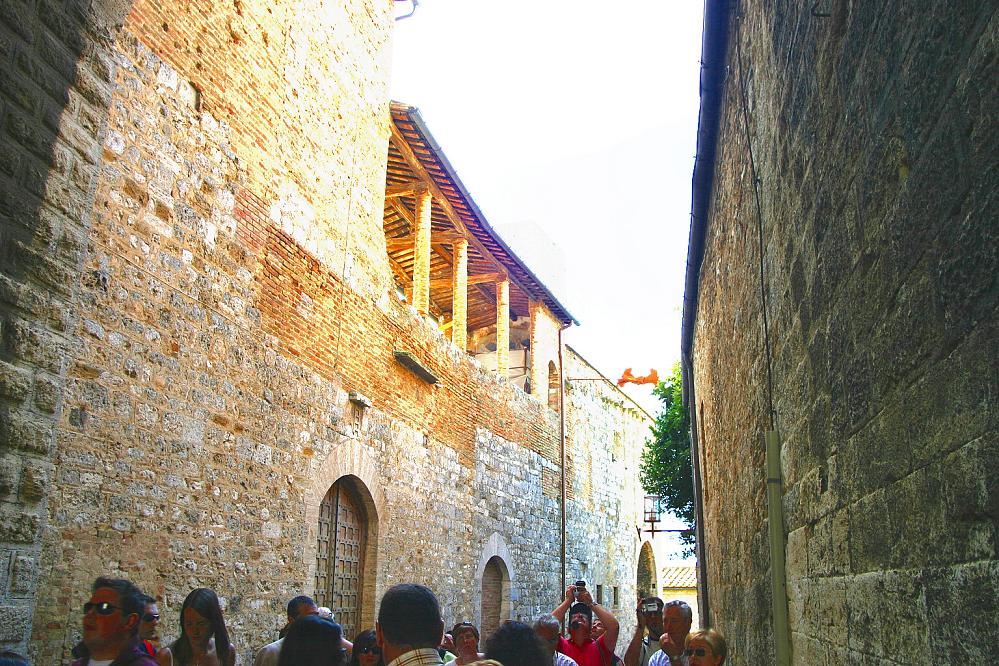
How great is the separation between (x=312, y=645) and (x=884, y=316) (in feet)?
6.60

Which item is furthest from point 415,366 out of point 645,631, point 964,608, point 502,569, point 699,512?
point 964,608

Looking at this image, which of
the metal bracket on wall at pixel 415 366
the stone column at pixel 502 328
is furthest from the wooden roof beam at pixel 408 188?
the stone column at pixel 502 328

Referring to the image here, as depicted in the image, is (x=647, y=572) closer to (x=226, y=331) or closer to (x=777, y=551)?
(x=226, y=331)

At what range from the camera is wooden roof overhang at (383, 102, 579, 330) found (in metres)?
12.3

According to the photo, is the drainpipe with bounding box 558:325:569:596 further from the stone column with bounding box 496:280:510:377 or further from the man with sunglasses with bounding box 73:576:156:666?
the man with sunglasses with bounding box 73:576:156:666

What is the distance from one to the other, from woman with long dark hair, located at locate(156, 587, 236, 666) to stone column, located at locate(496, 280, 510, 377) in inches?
443

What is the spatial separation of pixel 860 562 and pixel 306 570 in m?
6.71

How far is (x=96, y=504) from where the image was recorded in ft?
18.7

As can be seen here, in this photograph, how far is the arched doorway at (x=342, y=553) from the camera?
917cm

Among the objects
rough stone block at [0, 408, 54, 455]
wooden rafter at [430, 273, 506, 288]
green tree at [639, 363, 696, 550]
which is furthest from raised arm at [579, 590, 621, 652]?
green tree at [639, 363, 696, 550]

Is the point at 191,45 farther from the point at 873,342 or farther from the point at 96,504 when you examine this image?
the point at 873,342

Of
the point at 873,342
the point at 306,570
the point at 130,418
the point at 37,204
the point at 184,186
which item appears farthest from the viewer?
the point at 306,570

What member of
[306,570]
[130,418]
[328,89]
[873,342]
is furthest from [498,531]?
[873,342]

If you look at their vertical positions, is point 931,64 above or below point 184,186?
below
